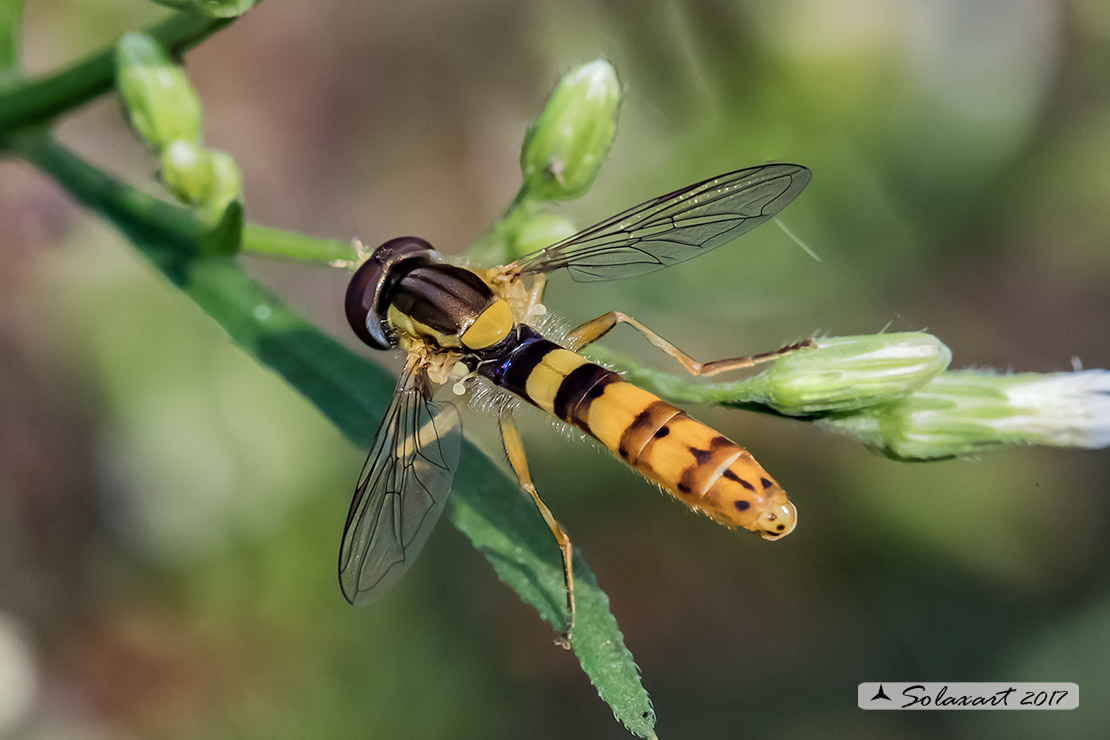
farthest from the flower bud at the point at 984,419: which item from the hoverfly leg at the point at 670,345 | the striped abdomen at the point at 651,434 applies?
the striped abdomen at the point at 651,434

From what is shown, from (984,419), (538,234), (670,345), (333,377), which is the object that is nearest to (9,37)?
(333,377)

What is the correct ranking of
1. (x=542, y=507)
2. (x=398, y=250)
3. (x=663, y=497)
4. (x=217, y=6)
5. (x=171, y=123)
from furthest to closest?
(x=663, y=497), (x=398, y=250), (x=171, y=123), (x=542, y=507), (x=217, y=6)

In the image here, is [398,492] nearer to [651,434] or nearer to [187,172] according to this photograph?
[651,434]

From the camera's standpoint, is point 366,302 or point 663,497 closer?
point 366,302

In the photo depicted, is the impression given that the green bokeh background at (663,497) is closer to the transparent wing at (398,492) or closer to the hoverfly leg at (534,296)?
the hoverfly leg at (534,296)

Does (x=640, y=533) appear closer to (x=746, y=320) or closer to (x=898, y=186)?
(x=746, y=320)

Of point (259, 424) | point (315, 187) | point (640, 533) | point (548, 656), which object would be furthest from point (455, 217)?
point (548, 656)
